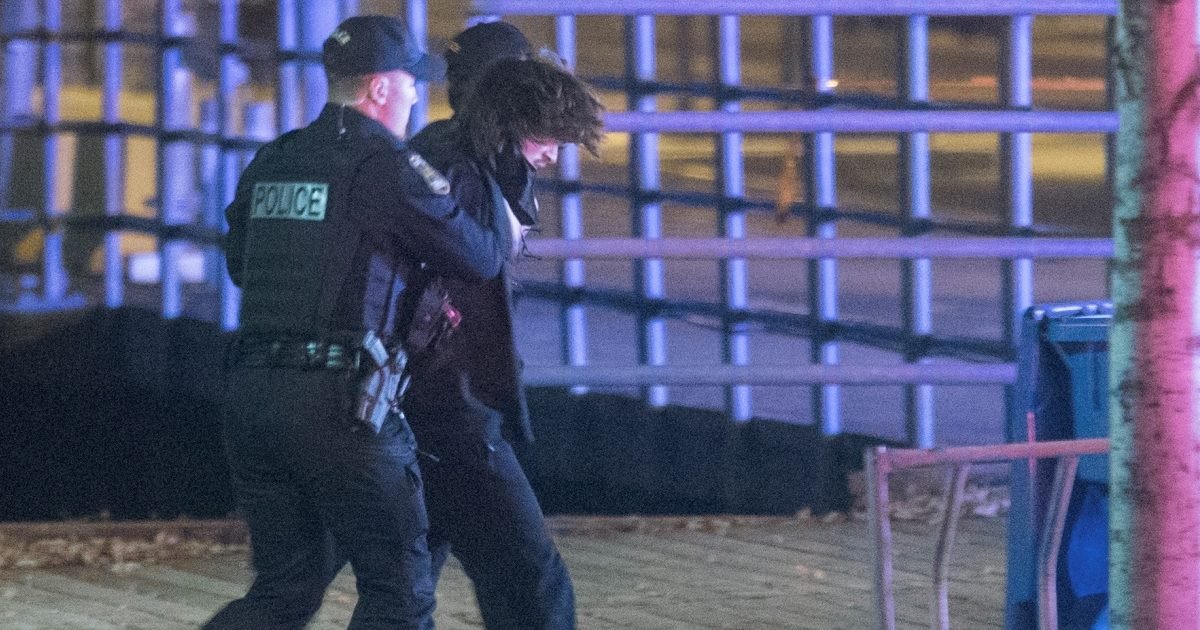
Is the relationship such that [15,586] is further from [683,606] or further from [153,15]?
[153,15]

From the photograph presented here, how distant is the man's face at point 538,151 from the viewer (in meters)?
4.59

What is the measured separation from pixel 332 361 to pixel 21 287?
592cm

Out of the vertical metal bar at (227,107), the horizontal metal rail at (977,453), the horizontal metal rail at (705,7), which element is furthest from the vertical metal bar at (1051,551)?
the vertical metal bar at (227,107)

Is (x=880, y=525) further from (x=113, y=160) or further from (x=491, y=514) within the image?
(x=113, y=160)

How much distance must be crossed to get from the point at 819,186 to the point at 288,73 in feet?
7.36

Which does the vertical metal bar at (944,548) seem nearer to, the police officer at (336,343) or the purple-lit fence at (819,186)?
the police officer at (336,343)

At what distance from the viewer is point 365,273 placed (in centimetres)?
425

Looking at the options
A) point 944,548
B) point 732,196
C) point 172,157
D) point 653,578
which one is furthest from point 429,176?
point 172,157

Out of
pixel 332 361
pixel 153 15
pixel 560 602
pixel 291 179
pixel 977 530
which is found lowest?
pixel 977 530

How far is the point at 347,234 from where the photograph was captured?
422 cm

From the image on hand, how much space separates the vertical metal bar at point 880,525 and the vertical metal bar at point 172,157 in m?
5.04

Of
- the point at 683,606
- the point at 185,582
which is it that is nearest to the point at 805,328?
the point at 683,606

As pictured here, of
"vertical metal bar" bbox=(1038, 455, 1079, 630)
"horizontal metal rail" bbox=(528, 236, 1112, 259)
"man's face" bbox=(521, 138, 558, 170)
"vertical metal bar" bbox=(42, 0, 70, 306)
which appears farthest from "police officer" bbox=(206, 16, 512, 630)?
"vertical metal bar" bbox=(42, 0, 70, 306)

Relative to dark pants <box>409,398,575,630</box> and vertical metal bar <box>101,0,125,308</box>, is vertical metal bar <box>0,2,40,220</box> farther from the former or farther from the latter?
dark pants <box>409,398,575,630</box>
